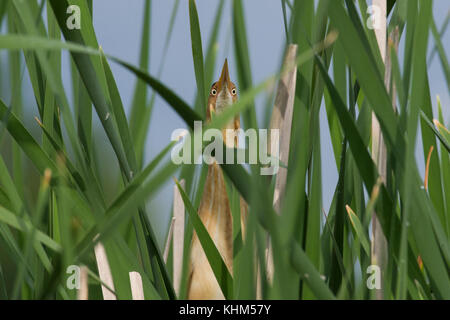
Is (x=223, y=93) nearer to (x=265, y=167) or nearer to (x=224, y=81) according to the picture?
(x=224, y=81)

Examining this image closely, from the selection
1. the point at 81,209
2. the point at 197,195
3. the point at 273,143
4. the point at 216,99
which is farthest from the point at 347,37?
the point at 216,99

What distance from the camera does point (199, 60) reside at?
0.69 meters

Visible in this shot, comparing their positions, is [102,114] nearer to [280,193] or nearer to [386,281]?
[280,193]

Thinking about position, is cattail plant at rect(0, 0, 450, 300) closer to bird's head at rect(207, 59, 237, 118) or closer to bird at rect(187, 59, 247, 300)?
bird at rect(187, 59, 247, 300)

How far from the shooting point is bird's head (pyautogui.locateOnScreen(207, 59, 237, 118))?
44.2 inches

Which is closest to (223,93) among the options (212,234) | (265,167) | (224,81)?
(224,81)

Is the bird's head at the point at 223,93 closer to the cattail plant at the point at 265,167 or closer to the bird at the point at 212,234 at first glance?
the bird at the point at 212,234

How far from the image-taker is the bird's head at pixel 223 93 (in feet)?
3.68

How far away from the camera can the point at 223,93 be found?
1.13 meters

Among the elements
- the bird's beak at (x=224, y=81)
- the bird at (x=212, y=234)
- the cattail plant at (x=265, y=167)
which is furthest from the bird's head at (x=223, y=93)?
the cattail plant at (x=265, y=167)

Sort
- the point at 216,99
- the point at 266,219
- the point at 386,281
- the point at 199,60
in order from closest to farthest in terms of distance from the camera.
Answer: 1. the point at 266,219
2. the point at 386,281
3. the point at 199,60
4. the point at 216,99

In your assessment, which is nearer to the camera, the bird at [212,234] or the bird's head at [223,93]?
the bird at [212,234]

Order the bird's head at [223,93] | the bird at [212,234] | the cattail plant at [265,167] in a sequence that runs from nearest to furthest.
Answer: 1. the cattail plant at [265,167]
2. the bird at [212,234]
3. the bird's head at [223,93]
